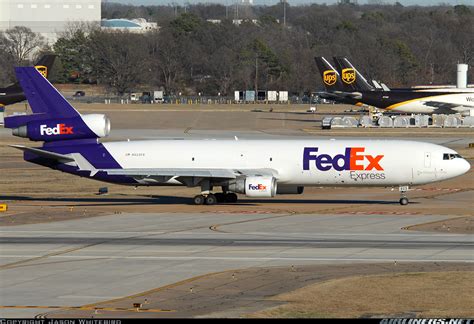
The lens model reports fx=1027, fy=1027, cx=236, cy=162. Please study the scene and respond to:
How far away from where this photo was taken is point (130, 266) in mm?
40438

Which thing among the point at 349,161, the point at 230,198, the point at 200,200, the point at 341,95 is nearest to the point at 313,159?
the point at 349,161

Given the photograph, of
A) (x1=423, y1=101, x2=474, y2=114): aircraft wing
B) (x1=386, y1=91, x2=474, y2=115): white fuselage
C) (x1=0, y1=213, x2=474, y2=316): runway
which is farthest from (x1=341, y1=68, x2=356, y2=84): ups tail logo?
(x1=0, y1=213, x2=474, y2=316): runway

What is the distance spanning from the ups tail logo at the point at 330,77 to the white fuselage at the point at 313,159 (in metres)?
89.5

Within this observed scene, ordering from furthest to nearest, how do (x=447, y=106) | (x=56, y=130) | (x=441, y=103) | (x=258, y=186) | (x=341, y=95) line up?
(x=341, y=95) → (x=447, y=106) → (x=441, y=103) → (x=56, y=130) → (x=258, y=186)

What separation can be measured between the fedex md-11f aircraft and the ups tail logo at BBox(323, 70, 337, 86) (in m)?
89.7

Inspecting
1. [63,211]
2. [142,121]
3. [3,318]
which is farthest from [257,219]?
[142,121]

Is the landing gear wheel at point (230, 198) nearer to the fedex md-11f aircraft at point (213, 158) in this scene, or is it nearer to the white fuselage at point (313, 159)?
the fedex md-11f aircraft at point (213, 158)

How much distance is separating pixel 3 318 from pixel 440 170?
36.6 m

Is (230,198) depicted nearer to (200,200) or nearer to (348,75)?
(200,200)

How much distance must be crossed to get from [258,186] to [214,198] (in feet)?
13.5

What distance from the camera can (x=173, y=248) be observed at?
4528cm

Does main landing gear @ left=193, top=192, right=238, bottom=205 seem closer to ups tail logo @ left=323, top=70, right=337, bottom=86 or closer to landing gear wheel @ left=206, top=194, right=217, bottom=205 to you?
landing gear wheel @ left=206, top=194, right=217, bottom=205

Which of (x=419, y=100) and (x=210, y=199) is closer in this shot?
(x=210, y=199)

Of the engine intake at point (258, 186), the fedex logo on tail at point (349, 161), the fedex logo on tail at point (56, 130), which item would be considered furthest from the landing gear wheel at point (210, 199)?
the fedex logo on tail at point (56, 130)
